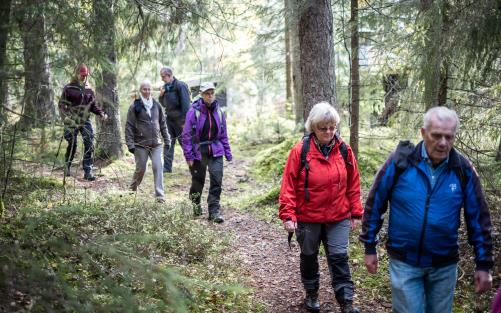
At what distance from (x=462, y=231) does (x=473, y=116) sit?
5.29 feet

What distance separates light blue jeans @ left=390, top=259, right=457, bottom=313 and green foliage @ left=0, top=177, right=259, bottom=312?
126 centimetres

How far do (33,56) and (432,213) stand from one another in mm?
3308

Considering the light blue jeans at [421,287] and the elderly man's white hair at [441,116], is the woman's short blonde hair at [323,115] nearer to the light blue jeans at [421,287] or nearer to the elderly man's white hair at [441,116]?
the elderly man's white hair at [441,116]

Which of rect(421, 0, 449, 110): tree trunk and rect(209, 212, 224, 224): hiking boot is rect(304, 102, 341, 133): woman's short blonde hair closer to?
rect(421, 0, 449, 110): tree trunk

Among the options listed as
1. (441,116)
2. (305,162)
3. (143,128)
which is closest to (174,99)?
(143,128)

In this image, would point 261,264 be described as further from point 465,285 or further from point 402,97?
point 402,97

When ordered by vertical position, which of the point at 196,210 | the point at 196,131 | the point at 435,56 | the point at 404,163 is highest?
the point at 435,56

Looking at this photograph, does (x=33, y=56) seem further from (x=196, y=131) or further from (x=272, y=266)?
(x=196, y=131)

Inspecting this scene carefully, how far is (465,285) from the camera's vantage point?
5672 millimetres

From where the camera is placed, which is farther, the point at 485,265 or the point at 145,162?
the point at 145,162

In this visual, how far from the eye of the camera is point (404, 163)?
11.9 ft

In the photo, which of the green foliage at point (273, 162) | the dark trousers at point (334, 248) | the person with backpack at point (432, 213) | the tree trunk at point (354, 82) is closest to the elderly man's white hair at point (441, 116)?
the person with backpack at point (432, 213)

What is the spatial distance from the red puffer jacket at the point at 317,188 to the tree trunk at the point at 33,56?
2.33 m

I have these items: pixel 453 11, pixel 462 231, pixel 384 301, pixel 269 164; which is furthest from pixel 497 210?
pixel 269 164
